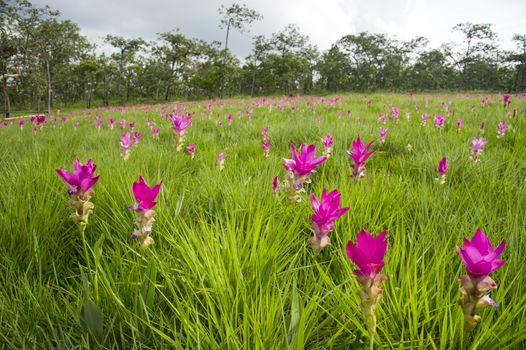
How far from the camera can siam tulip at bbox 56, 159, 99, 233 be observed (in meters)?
1.14

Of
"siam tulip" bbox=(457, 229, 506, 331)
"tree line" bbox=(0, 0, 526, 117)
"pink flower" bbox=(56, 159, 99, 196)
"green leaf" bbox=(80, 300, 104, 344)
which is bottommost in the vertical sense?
"green leaf" bbox=(80, 300, 104, 344)

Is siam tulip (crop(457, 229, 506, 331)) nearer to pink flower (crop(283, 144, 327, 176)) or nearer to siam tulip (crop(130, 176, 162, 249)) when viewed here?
pink flower (crop(283, 144, 327, 176))

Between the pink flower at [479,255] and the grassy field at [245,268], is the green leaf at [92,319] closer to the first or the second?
the grassy field at [245,268]

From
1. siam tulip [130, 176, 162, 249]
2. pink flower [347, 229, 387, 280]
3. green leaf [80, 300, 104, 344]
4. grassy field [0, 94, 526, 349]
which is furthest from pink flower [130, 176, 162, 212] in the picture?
pink flower [347, 229, 387, 280]

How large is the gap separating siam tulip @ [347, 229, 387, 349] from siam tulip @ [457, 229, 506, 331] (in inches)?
7.4

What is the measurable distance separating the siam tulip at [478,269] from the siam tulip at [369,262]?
0.19m

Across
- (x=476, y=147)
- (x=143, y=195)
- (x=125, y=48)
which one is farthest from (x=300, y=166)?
(x=125, y=48)

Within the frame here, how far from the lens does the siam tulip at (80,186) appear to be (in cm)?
114

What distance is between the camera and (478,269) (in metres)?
0.68

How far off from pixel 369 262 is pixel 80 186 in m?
1.15

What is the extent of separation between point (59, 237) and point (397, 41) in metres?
86.5

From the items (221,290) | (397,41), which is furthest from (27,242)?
(397,41)

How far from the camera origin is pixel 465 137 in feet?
12.7

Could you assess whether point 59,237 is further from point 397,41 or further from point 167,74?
point 397,41
